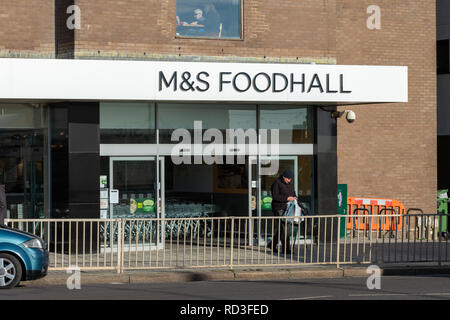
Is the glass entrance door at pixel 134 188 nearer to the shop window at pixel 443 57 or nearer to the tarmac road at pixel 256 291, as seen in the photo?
the tarmac road at pixel 256 291

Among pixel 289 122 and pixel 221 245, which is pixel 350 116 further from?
pixel 221 245

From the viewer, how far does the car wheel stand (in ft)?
43.8

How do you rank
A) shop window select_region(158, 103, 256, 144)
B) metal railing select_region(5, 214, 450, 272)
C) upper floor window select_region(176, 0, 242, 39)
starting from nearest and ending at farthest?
metal railing select_region(5, 214, 450, 272), upper floor window select_region(176, 0, 242, 39), shop window select_region(158, 103, 256, 144)

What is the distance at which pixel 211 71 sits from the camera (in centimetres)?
1855

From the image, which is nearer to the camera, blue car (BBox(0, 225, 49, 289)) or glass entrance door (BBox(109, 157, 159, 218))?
blue car (BBox(0, 225, 49, 289))

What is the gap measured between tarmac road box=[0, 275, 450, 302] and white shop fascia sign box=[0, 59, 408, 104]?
4.89 metres

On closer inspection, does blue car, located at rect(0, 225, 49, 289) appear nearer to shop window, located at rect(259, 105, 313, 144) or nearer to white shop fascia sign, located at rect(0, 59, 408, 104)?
white shop fascia sign, located at rect(0, 59, 408, 104)

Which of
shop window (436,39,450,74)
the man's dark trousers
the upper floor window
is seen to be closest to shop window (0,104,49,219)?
the upper floor window

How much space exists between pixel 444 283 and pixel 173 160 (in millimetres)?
7237

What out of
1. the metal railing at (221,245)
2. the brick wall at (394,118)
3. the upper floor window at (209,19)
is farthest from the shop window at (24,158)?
the brick wall at (394,118)

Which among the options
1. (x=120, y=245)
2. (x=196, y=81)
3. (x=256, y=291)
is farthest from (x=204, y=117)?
(x=256, y=291)

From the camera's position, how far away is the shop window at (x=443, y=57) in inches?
1034

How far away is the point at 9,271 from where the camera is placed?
44.0 ft

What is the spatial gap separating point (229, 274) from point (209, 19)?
6.57 meters
